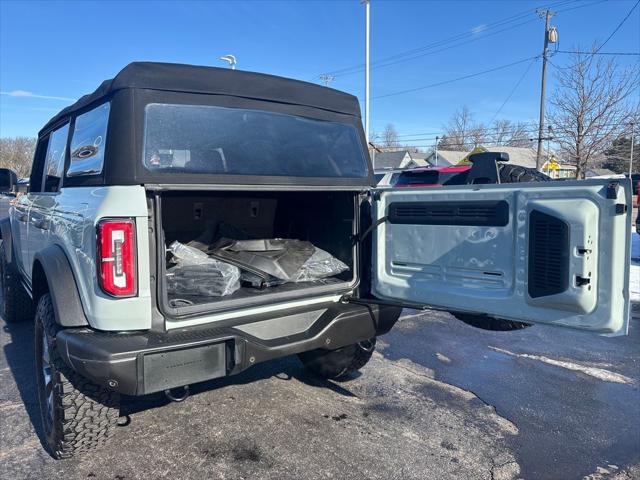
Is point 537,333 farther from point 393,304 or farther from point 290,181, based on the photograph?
point 290,181

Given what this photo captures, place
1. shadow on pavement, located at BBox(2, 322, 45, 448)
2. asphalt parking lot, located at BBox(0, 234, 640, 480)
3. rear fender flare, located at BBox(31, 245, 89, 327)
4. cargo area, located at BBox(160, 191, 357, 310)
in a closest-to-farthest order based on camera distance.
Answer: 1. rear fender flare, located at BBox(31, 245, 89, 327)
2. asphalt parking lot, located at BBox(0, 234, 640, 480)
3. cargo area, located at BBox(160, 191, 357, 310)
4. shadow on pavement, located at BBox(2, 322, 45, 448)

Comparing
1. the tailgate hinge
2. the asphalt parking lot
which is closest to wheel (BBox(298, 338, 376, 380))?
the asphalt parking lot

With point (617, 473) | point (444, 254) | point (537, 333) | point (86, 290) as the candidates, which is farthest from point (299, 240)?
point (537, 333)

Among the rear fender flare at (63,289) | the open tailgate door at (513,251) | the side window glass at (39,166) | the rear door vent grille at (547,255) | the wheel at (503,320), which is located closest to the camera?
the open tailgate door at (513,251)

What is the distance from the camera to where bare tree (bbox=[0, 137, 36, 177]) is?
5809 cm

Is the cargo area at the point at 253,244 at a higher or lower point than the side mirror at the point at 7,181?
lower

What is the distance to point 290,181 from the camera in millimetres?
3182

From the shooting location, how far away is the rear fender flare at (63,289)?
8.71ft

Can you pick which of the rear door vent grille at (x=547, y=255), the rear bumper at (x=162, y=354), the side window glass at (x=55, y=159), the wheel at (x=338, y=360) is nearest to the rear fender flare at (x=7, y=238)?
the side window glass at (x=55, y=159)

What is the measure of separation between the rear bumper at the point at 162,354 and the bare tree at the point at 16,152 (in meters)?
62.5

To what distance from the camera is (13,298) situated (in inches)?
216

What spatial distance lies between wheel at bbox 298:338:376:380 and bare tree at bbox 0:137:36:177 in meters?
61.7

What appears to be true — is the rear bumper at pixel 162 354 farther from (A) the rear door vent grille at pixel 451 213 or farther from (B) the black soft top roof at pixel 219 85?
(B) the black soft top roof at pixel 219 85

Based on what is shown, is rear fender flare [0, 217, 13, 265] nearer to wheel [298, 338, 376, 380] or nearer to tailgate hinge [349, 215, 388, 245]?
wheel [298, 338, 376, 380]
